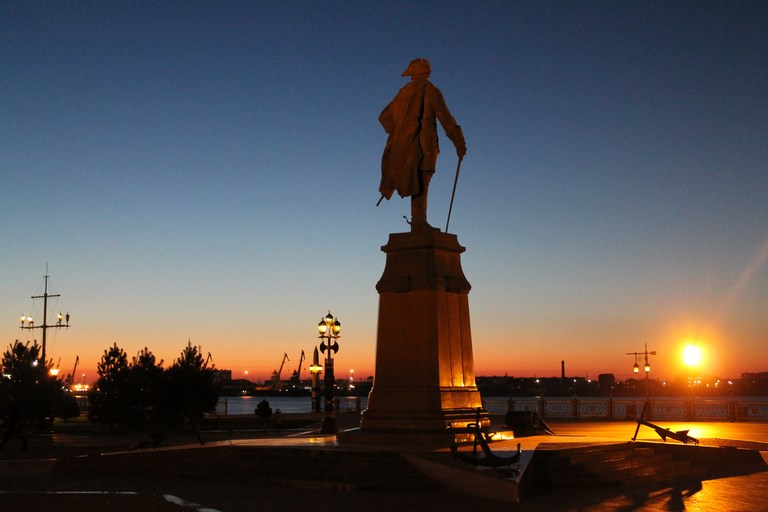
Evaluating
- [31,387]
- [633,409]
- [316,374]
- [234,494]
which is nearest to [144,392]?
[31,387]

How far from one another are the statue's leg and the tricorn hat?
2.28 meters

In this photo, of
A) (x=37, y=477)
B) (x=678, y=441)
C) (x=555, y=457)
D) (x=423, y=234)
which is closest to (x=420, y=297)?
(x=423, y=234)

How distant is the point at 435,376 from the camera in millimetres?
16594

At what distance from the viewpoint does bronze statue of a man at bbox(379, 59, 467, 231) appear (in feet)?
60.0

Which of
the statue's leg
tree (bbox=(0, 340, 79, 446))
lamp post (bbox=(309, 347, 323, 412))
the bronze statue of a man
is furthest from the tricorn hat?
lamp post (bbox=(309, 347, 323, 412))

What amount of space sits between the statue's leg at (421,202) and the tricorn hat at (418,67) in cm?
228

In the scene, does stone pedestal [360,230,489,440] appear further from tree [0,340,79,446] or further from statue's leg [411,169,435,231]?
tree [0,340,79,446]

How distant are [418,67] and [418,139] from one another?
166cm

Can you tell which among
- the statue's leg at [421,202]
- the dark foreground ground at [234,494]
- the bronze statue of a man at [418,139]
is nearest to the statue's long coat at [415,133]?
the bronze statue of a man at [418,139]

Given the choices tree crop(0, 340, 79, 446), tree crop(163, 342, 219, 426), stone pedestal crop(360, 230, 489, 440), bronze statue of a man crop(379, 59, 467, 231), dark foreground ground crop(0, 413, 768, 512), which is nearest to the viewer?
dark foreground ground crop(0, 413, 768, 512)

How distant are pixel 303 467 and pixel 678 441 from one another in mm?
8488

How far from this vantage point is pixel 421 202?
725 inches

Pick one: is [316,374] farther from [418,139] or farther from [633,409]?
[418,139]

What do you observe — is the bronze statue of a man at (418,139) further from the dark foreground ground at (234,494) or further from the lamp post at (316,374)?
the lamp post at (316,374)
